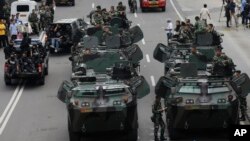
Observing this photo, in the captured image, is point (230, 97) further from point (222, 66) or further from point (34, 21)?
point (34, 21)

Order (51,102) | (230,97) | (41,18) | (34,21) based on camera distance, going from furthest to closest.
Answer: (41,18)
(34,21)
(51,102)
(230,97)

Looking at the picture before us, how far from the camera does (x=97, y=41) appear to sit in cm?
2953

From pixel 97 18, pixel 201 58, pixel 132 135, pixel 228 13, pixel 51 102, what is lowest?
pixel 51 102

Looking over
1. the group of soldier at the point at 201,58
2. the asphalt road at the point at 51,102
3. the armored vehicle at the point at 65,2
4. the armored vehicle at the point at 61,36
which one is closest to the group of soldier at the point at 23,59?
the asphalt road at the point at 51,102

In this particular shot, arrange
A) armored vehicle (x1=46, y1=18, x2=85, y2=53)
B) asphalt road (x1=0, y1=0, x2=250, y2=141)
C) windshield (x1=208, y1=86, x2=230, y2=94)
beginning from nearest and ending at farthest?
1. windshield (x1=208, y1=86, x2=230, y2=94)
2. asphalt road (x1=0, y1=0, x2=250, y2=141)
3. armored vehicle (x1=46, y1=18, x2=85, y2=53)

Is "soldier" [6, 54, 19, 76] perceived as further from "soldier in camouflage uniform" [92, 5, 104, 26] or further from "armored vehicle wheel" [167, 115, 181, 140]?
"armored vehicle wheel" [167, 115, 181, 140]

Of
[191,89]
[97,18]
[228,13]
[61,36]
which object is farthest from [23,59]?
[228,13]

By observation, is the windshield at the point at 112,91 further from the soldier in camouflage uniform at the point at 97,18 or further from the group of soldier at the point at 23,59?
the soldier in camouflage uniform at the point at 97,18

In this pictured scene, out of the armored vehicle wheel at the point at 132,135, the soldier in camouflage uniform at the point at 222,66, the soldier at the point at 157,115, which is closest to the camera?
the soldier at the point at 157,115

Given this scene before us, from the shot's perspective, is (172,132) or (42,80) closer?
(172,132)

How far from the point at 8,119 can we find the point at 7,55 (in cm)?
648

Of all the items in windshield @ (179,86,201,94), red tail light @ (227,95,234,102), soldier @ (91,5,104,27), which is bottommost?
red tail light @ (227,95,234,102)

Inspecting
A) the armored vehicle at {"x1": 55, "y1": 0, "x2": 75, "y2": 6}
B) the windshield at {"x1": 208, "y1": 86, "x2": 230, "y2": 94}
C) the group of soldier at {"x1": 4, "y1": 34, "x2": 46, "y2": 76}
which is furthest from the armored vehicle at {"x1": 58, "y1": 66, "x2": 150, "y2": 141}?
the armored vehicle at {"x1": 55, "y1": 0, "x2": 75, "y2": 6}

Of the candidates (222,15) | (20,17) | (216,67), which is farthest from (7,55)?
(222,15)
